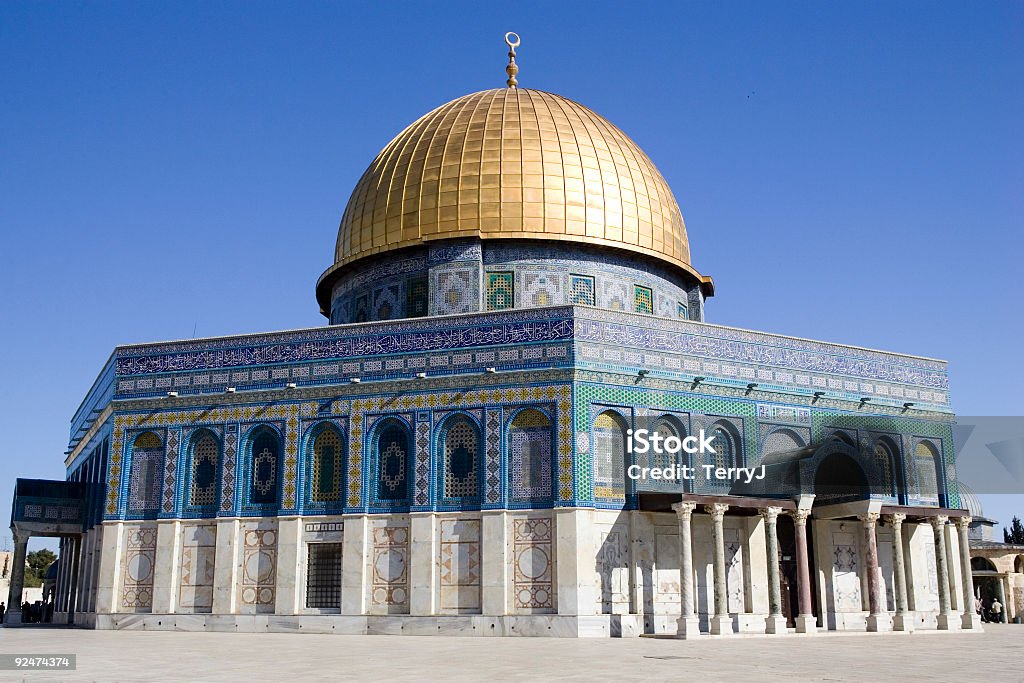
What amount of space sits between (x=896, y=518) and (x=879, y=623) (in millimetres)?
2145

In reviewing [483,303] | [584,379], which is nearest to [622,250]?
[483,303]

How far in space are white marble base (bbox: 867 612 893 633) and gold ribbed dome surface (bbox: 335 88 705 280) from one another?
965 centimetres

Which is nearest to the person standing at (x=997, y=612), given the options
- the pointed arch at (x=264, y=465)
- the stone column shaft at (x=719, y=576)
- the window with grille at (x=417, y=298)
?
the stone column shaft at (x=719, y=576)

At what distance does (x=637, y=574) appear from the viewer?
21062 millimetres

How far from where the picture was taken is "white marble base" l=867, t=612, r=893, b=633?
72.1 feet

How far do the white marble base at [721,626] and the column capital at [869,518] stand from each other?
3903 millimetres

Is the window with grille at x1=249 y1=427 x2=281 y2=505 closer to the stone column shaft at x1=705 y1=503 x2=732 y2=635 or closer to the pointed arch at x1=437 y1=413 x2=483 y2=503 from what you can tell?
the pointed arch at x1=437 y1=413 x2=483 y2=503

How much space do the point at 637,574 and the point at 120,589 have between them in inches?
429

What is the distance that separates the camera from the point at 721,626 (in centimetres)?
2042

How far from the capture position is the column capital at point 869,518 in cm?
2230

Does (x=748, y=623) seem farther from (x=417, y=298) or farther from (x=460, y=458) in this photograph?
(x=417, y=298)

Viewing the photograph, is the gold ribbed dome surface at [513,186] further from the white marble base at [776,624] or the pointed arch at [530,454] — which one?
the white marble base at [776,624]

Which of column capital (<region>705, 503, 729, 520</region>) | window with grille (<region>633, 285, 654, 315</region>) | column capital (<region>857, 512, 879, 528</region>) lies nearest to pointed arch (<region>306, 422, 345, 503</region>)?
column capital (<region>705, 503, 729, 520</region>)

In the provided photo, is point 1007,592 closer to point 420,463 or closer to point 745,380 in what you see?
point 745,380
